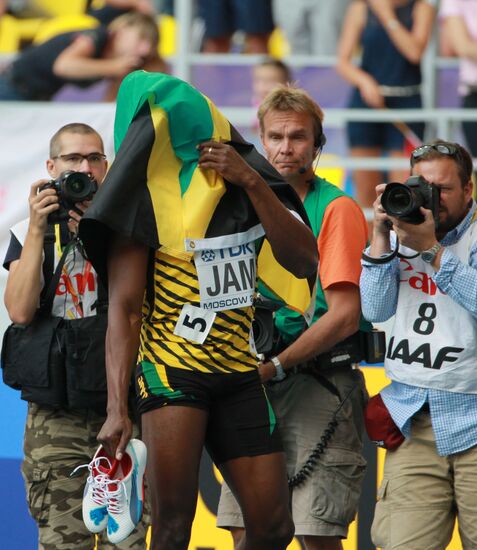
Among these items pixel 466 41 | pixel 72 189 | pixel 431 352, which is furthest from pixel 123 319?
pixel 466 41

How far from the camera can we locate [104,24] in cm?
920

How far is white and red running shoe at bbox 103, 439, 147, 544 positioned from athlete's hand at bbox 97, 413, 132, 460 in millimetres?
30

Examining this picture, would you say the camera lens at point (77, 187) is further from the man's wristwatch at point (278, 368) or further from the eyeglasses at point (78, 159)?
the man's wristwatch at point (278, 368)

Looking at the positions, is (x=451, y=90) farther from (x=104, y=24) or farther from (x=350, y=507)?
(x=350, y=507)

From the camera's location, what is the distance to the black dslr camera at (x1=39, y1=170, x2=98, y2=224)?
4879 millimetres

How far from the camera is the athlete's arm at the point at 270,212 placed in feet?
13.2

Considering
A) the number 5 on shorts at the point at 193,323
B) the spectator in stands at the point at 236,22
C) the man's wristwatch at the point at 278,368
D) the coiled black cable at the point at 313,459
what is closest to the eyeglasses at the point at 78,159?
the man's wristwatch at the point at 278,368

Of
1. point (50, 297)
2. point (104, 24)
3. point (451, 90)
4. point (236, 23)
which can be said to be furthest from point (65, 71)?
point (50, 297)

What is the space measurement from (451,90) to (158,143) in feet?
20.4

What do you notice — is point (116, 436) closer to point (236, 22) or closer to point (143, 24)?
point (143, 24)

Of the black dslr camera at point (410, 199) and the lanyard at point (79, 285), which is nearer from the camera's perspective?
the black dslr camera at point (410, 199)

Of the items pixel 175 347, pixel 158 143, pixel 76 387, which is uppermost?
pixel 158 143

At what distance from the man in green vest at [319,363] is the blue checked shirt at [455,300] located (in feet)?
0.69

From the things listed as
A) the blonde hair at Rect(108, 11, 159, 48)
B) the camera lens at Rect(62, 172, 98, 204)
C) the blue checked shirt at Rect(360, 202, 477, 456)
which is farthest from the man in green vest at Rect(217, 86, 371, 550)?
the blonde hair at Rect(108, 11, 159, 48)
